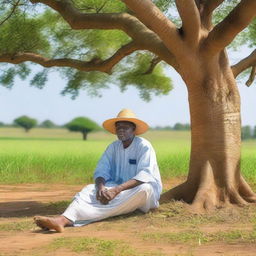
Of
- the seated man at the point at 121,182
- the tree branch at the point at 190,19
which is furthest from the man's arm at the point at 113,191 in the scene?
the tree branch at the point at 190,19

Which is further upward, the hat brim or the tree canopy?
the tree canopy

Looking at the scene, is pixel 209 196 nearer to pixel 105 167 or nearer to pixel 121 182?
pixel 121 182

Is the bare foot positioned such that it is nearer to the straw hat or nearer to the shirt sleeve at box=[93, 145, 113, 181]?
the shirt sleeve at box=[93, 145, 113, 181]

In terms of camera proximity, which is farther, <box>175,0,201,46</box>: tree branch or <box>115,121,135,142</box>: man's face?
<box>175,0,201,46</box>: tree branch

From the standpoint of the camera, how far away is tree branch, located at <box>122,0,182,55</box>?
8.18 metres

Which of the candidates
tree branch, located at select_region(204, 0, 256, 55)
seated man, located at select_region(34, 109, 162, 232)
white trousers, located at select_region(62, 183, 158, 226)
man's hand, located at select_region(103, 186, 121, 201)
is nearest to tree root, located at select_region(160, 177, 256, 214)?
seated man, located at select_region(34, 109, 162, 232)

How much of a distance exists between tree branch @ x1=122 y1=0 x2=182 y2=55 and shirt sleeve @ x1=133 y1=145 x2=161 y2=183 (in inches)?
71.1

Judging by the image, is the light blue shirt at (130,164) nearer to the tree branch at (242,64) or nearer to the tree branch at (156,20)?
the tree branch at (156,20)

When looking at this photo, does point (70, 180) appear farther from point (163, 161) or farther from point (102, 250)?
point (102, 250)

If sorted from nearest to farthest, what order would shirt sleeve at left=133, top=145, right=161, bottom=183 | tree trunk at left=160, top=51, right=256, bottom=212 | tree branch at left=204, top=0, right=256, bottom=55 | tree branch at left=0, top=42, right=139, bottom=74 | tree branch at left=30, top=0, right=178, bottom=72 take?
shirt sleeve at left=133, top=145, right=161, bottom=183 → tree branch at left=204, top=0, right=256, bottom=55 → tree trunk at left=160, top=51, right=256, bottom=212 → tree branch at left=30, top=0, right=178, bottom=72 → tree branch at left=0, top=42, right=139, bottom=74

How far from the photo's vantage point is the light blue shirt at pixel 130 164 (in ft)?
24.8

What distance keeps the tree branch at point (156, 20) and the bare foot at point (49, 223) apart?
2.97 m

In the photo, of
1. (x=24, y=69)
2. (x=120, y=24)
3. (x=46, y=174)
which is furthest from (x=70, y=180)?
(x=120, y=24)

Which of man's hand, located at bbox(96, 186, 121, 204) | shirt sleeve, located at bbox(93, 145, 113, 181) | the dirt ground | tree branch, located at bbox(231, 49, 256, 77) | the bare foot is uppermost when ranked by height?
tree branch, located at bbox(231, 49, 256, 77)
